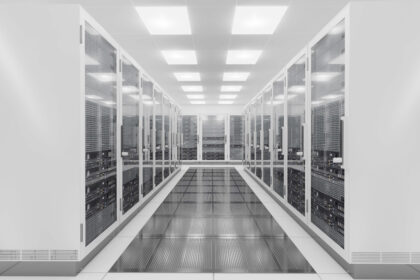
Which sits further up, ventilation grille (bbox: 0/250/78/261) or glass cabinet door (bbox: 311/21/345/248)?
glass cabinet door (bbox: 311/21/345/248)

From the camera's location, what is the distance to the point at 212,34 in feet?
16.5

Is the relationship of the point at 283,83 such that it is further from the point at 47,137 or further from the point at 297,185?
the point at 47,137

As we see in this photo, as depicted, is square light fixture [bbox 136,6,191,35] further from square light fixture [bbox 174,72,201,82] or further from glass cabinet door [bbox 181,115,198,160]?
glass cabinet door [bbox 181,115,198,160]

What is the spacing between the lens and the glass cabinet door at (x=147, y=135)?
15.2ft

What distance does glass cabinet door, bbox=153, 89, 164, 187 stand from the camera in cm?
566

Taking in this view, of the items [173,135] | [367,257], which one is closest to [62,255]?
[367,257]

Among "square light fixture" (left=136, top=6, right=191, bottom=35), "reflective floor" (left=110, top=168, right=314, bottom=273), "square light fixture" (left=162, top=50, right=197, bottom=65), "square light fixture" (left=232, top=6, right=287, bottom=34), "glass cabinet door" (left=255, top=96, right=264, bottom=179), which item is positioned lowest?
"reflective floor" (left=110, top=168, right=314, bottom=273)

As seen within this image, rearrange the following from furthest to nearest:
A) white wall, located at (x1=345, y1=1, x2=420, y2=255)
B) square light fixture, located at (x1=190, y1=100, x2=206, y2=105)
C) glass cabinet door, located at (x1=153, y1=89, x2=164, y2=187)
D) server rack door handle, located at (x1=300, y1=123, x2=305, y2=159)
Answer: square light fixture, located at (x1=190, y1=100, x2=206, y2=105)
glass cabinet door, located at (x1=153, y1=89, x2=164, y2=187)
server rack door handle, located at (x1=300, y1=123, x2=305, y2=159)
white wall, located at (x1=345, y1=1, x2=420, y2=255)

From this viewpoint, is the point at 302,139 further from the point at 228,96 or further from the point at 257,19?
the point at 228,96

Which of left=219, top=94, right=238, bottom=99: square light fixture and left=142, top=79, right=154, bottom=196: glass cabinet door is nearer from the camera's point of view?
left=142, top=79, right=154, bottom=196: glass cabinet door

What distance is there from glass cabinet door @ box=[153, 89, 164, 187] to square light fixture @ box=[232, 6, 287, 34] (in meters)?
1.88

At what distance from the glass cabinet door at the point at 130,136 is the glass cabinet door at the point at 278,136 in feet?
6.74

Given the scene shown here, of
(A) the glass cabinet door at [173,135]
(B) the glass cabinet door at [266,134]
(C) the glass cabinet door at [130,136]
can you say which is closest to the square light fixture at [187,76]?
(A) the glass cabinet door at [173,135]

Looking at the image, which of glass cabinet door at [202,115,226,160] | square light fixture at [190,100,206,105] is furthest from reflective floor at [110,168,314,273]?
square light fixture at [190,100,206,105]
